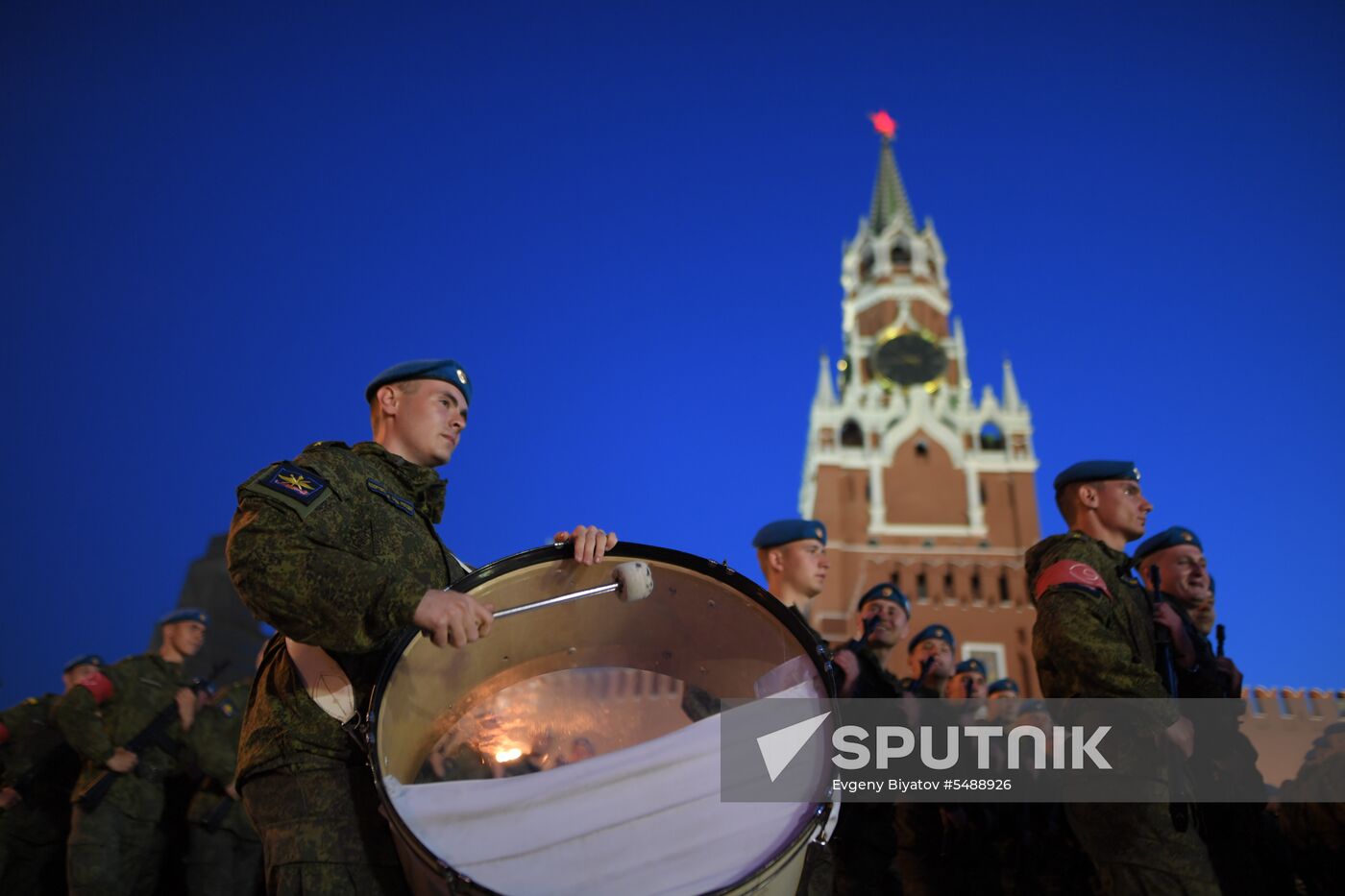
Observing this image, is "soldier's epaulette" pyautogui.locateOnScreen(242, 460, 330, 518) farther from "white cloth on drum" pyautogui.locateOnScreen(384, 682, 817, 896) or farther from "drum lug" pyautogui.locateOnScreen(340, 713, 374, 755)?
"white cloth on drum" pyautogui.locateOnScreen(384, 682, 817, 896)

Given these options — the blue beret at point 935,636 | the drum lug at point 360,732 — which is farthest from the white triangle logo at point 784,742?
the blue beret at point 935,636

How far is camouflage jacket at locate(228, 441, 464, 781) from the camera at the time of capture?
7.10 feet

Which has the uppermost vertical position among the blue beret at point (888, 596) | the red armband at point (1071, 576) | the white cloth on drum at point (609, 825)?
the blue beret at point (888, 596)

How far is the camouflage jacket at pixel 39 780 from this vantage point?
20.9 ft

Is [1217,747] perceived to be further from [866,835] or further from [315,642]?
[315,642]

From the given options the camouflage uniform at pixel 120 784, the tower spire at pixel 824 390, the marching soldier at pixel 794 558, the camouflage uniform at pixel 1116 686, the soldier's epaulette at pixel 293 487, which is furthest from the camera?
the tower spire at pixel 824 390

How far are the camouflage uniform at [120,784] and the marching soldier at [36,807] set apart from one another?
0.50 m

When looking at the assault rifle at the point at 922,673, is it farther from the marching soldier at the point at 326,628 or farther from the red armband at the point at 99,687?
the red armband at the point at 99,687

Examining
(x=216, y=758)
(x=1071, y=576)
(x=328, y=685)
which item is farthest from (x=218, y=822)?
(x=1071, y=576)

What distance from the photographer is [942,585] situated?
3816 centimetres

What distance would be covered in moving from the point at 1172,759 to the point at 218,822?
5.89m

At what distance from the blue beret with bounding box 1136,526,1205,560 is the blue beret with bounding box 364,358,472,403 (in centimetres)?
397

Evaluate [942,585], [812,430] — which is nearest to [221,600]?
[812,430]

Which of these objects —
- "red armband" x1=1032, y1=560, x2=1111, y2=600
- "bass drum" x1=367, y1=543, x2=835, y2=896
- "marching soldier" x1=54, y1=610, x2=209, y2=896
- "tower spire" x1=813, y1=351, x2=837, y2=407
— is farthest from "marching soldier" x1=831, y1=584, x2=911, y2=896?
"tower spire" x1=813, y1=351, x2=837, y2=407
